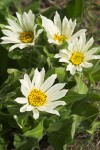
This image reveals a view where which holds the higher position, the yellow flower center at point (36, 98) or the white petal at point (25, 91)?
the white petal at point (25, 91)

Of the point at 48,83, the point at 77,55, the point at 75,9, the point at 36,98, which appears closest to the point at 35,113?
the point at 36,98

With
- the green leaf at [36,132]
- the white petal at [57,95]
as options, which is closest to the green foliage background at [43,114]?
the green leaf at [36,132]

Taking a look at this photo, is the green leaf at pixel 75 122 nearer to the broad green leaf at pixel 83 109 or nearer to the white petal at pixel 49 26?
the broad green leaf at pixel 83 109

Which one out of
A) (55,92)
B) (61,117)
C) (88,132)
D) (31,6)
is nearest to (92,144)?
(88,132)

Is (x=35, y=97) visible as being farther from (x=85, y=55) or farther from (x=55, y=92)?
(x=85, y=55)

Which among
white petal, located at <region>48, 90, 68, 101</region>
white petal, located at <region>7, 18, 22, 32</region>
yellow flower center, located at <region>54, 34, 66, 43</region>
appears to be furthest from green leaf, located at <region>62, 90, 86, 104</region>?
white petal, located at <region>7, 18, 22, 32</region>

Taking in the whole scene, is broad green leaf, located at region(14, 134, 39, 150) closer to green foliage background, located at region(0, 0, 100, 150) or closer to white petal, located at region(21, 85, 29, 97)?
green foliage background, located at region(0, 0, 100, 150)

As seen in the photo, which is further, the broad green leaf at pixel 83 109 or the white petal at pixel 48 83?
the broad green leaf at pixel 83 109
